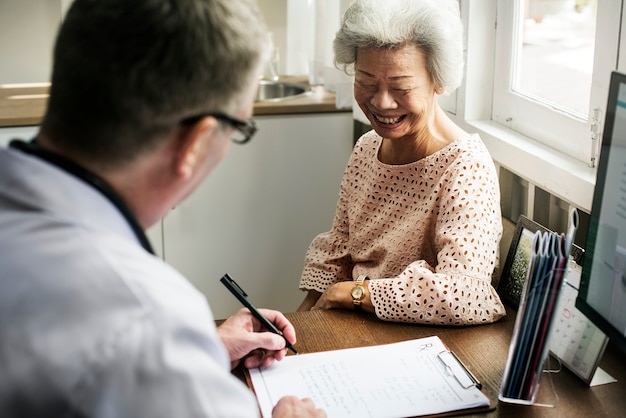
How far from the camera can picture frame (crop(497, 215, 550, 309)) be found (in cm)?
163

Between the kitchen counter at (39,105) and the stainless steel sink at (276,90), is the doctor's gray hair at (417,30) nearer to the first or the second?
the kitchen counter at (39,105)

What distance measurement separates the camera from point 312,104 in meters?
2.70

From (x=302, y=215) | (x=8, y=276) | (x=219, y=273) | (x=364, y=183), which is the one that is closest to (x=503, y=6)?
(x=364, y=183)

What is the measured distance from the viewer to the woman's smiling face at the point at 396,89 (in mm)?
1737

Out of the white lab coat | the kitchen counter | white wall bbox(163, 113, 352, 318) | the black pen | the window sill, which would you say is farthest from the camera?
white wall bbox(163, 113, 352, 318)

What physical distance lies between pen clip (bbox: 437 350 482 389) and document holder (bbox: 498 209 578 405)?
2.3 inches

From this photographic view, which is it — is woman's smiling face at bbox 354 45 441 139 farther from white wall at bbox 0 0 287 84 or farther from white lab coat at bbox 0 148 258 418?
white wall at bbox 0 0 287 84

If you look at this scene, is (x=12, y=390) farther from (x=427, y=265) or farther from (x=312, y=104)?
(x=312, y=104)

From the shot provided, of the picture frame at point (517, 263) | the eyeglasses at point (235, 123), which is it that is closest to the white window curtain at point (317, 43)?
the picture frame at point (517, 263)

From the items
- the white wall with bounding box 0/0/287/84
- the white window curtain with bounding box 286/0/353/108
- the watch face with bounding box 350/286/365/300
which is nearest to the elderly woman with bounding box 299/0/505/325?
the watch face with bounding box 350/286/365/300

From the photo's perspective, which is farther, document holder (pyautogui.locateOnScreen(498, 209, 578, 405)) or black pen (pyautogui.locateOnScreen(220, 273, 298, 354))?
black pen (pyautogui.locateOnScreen(220, 273, 298, 354))

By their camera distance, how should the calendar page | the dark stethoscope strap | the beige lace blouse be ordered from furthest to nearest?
the beige lace blouse
the calendar page
the dark stethoscope strap

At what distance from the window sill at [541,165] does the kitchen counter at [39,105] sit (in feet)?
2.32

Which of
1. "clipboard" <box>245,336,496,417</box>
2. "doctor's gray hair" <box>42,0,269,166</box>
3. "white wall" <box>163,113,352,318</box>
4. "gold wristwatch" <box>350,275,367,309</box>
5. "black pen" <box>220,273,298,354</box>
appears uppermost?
"doctor's gray hair" <box>42,0,269,166</box>
